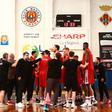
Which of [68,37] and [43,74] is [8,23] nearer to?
[68,37]

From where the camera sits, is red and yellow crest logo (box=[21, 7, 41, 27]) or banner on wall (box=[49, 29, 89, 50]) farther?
red and yellow crest logo (box=[21, 7, 41, 27])

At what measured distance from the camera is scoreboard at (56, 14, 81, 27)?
21.3 metres

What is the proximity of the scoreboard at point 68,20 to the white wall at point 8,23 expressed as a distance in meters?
2.20

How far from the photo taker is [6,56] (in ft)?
42.9

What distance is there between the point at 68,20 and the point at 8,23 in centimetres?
290

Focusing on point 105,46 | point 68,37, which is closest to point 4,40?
point 68,37

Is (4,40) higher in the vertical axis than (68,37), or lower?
lower

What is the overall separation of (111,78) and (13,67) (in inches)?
362

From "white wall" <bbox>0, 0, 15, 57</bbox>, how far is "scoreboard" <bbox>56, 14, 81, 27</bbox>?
2.20m

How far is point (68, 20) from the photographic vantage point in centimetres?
2136

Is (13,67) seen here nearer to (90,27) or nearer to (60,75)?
(60,75)

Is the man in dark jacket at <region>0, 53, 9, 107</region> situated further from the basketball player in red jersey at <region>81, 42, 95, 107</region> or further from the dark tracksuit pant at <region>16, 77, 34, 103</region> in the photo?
the basketball player in red jersey at <region>81, 42, 95, 107</region>

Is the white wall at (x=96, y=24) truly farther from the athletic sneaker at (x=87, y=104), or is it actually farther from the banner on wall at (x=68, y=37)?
the athletic sneaker at (x=87, y=104)

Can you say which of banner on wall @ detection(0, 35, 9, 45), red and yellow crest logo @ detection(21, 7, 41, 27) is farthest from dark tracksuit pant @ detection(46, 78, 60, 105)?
red and yellow crest logo @ detection(21, 7, 41, 27)
